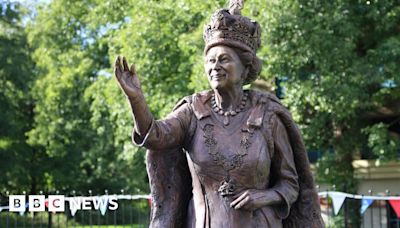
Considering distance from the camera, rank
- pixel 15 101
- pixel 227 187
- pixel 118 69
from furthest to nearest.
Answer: pixel 15 101 → pixel 227 187 → pixel 118 69

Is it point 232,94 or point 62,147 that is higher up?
point 62,147

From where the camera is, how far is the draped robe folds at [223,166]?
3916 mm

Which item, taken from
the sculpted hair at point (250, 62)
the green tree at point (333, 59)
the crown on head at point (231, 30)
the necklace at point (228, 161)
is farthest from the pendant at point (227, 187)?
the green tree at point (333, 59)

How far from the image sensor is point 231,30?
403 centimetres

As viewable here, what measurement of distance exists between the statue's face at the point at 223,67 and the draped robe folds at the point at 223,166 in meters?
0.20

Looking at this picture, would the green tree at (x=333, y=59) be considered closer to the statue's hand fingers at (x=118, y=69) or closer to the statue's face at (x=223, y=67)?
the statue's face at (x=223, y=67)

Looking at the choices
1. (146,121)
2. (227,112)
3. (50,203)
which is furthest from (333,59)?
(146,121)

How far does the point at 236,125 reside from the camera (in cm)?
403

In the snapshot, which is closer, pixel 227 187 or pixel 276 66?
pixel 227 187

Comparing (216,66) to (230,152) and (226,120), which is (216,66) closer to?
(226,120)

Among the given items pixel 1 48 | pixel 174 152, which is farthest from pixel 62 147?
pixel 174 152

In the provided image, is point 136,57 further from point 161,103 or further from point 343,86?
point 343,86

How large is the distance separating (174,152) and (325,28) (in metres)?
11.2

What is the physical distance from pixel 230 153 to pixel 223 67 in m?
0.50
